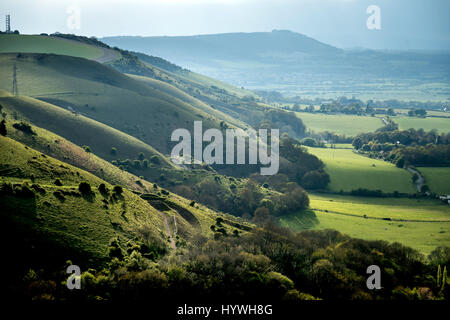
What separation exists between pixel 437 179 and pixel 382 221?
6167cm

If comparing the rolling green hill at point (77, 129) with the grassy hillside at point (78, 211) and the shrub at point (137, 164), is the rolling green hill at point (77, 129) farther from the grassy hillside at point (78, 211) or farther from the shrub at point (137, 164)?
the grassy hillside at point (78, 211)

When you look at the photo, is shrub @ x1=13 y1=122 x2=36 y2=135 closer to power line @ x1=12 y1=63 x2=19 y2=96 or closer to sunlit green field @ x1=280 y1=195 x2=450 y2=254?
power line @ x1=12 y1=63 x2=19 y2=96

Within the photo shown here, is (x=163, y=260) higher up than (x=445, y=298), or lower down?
higher up

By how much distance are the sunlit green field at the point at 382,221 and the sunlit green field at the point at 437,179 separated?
45.2 feet

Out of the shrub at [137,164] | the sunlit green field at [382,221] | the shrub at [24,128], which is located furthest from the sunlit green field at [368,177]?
the shrub at [24,128]

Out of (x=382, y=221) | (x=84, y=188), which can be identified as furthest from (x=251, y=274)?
(x=382, y=221)

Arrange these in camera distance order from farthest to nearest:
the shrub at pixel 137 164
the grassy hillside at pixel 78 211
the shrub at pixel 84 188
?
the shrub at pixel 137 164, the shrub at pixel 84 188, the grassy hillside at pixel 78 211

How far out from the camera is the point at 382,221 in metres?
120

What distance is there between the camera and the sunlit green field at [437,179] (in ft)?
512

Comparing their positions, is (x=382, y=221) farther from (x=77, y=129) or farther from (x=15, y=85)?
(x=15, y=85)

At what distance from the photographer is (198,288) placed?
50.5 m
